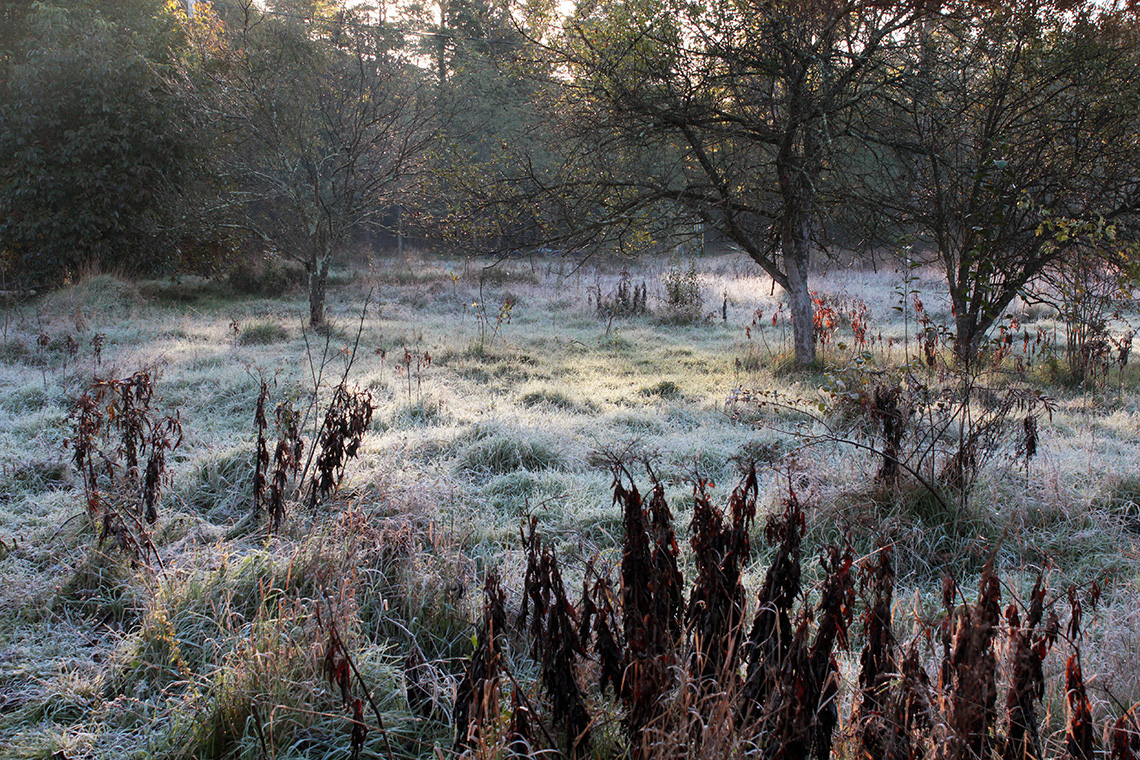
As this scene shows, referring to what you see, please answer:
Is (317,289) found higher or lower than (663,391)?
higher

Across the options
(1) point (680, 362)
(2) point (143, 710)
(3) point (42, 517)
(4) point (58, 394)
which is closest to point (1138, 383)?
(1) point (680, 362)

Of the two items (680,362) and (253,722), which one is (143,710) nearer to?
(253,722)

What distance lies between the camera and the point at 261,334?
34.5 feet

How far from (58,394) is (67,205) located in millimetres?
9274

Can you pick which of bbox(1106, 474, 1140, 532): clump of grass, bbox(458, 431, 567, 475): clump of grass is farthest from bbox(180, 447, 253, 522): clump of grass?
bbox(1106, 474, 1140, 532): clump of grass

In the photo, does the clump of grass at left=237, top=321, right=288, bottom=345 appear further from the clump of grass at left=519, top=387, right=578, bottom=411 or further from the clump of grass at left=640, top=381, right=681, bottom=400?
the clump of grass at left=640, top=381, right=681, bottom=400

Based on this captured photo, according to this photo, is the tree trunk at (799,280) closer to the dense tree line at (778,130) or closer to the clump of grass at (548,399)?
the dense tree line at (778,130)

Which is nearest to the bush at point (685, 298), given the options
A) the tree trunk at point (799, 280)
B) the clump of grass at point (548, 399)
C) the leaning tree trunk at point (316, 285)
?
the tree trunk at point (799, 280)

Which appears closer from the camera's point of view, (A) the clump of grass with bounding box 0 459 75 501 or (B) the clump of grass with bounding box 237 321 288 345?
(A) the clump of grass with bounding box 0 459 75 501

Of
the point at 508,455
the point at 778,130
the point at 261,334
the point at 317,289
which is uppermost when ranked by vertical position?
the point at 778,130

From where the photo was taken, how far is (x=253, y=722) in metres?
2.16

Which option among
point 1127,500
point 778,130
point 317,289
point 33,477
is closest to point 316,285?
point 317,289

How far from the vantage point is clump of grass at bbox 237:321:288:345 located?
10.3m

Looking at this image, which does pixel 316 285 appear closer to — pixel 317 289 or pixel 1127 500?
pixel 317 289
